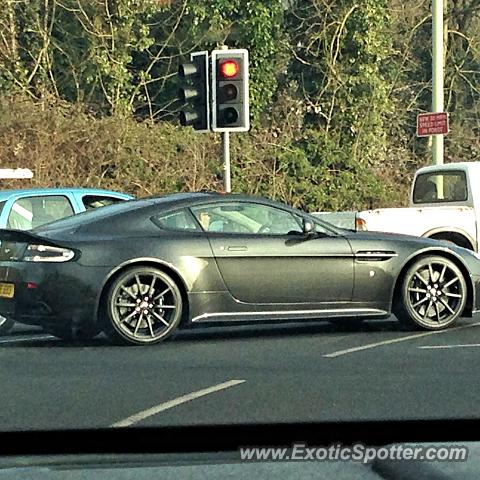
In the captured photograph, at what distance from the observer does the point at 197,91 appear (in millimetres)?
15094

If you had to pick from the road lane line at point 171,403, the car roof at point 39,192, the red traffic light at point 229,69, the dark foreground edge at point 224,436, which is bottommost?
the dark foreground edge at point 224,436

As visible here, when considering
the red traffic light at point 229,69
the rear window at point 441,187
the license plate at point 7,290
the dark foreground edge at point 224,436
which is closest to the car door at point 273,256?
the license plate at point 7,290

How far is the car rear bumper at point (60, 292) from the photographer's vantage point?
31.9 feet

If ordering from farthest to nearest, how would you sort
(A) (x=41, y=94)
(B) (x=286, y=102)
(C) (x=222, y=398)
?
(B) (x=286, y=102) < (A) (x=41, y=94) < (C) (x=222, y=398)

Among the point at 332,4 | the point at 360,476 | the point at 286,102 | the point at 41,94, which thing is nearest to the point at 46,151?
the point at 41,94

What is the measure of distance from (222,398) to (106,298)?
8.21 feet

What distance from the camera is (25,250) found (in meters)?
9.92

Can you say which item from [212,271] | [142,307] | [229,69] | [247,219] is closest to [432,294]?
[247,219]

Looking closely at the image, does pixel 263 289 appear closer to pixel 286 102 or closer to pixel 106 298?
pixel 106 298

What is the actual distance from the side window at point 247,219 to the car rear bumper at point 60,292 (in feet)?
4.13

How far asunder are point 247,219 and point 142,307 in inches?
54.9

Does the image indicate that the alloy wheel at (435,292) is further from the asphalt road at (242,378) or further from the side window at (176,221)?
the side window at (176,221)

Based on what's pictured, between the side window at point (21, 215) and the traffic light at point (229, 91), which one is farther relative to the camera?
the traffic light at point (229, 91)

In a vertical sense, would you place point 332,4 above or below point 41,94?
above
